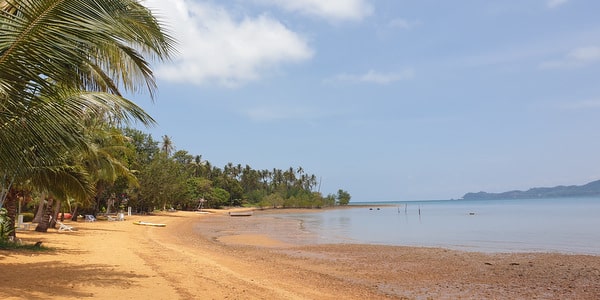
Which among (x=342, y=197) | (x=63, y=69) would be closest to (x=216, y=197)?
(x=342, y=197)

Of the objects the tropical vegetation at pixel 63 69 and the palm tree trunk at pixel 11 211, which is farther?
the palm tree trunk at pixel 11 211

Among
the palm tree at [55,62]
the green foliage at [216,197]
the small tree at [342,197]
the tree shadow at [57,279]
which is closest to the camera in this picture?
the palm tree at [55,62]

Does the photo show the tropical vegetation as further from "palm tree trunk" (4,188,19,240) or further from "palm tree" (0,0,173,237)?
"palm tree trunk" (4,188,19,240)

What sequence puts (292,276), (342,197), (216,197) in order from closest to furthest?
(292,276) → (216,197) → (342,197)

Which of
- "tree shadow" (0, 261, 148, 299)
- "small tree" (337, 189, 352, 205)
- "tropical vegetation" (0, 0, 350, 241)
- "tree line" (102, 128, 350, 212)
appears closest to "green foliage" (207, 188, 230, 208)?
"tree line" (102, 128, 350, 212)

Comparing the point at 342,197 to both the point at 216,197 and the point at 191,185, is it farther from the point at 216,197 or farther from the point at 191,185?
the point at 191,185

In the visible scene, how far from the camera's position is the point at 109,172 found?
64.5 ft

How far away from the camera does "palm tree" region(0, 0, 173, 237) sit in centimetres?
419

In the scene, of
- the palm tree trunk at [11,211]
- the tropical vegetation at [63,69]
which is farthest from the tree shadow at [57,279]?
the palm tree trunk at [11,211]

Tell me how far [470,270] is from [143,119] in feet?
39.6

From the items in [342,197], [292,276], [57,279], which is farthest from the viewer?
[342,197]

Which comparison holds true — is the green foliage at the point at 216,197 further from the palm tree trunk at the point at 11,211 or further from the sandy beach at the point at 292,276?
the palm tree trunk at the point at 11,211

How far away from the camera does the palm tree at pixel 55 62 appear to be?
4.19 m

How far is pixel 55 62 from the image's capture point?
4.43m
